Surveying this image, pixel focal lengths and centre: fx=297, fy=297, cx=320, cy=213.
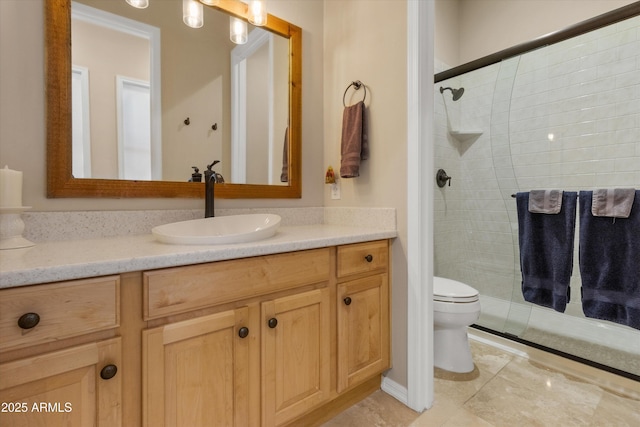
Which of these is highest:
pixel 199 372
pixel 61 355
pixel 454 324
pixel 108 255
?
pixel 108 255

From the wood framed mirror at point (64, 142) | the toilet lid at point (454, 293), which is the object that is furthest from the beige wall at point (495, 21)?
the wood framed mirror at point (64, 142)

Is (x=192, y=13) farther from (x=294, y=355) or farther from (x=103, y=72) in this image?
(x=294, y=355)

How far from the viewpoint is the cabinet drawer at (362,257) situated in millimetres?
1298

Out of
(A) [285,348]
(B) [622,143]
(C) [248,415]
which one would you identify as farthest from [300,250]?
(B) [622,143]

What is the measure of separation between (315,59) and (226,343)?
1.67 meters

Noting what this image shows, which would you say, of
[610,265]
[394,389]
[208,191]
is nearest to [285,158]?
[208,191]

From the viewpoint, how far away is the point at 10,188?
3.05 feet

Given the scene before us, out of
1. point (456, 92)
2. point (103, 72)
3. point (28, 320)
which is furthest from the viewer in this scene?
point (456, 92)

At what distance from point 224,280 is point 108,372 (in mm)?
359

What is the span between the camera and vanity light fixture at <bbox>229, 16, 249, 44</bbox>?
5.14 ft

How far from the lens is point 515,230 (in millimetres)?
2215

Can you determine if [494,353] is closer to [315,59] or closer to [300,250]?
[300,250]

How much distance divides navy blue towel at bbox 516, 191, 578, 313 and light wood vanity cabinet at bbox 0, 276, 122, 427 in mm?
2126

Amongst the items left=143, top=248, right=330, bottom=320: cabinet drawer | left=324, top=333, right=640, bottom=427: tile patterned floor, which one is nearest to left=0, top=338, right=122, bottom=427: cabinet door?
left=143, top=248, right=330, bottom=320: cabinet drawer
